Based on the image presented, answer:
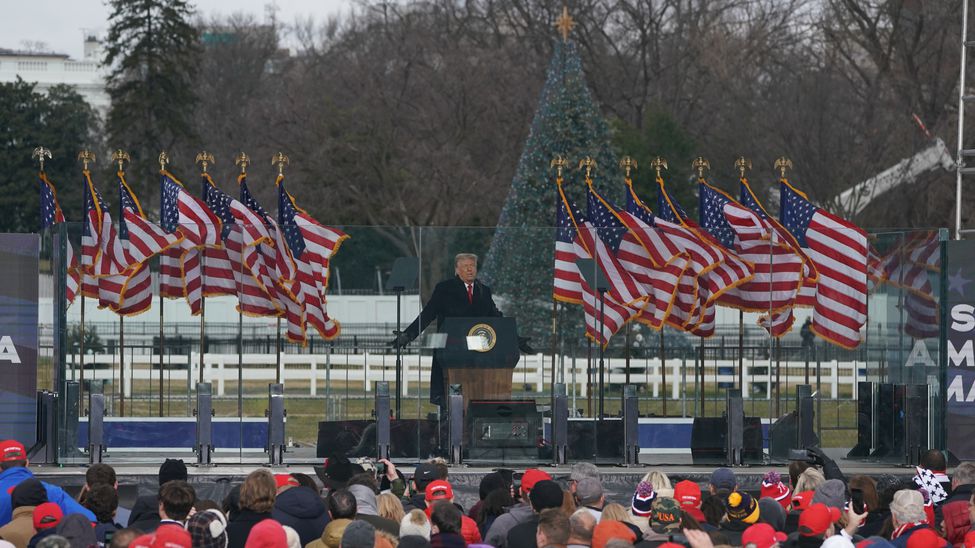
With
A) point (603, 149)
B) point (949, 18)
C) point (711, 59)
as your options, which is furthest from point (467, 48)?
point (603, 149)

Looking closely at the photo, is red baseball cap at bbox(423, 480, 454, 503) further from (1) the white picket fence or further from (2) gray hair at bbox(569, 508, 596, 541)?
(1) the white picket fence

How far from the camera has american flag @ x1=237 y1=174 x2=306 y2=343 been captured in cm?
2050

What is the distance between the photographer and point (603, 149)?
38.1 metres

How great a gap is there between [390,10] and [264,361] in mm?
50286

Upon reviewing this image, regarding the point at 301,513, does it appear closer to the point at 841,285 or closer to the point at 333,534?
the point at 333,534

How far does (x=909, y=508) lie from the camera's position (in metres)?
11.7

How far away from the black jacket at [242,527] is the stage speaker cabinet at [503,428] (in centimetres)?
862

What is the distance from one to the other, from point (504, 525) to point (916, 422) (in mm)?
9485

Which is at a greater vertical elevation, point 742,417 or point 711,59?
point 711,59

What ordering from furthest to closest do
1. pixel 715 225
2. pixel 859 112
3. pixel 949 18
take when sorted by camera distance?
pixel 859 112
pixel 949 18
pixel 715 225

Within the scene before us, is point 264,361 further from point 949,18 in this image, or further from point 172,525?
point 949,18

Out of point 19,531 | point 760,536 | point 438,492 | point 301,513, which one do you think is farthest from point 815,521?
point 19,531

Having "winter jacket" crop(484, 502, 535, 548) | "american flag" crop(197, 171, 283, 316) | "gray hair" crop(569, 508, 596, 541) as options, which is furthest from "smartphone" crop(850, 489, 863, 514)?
"american flag" crop(197, 171, 283, 316)

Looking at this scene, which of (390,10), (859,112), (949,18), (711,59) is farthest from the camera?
(390,10)
